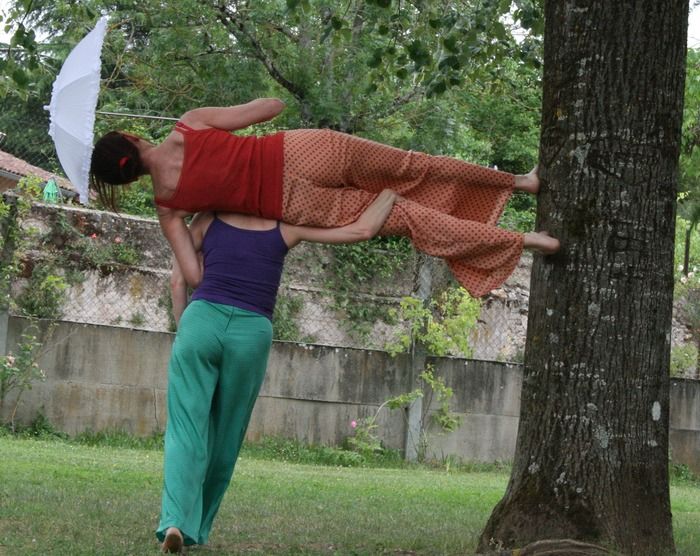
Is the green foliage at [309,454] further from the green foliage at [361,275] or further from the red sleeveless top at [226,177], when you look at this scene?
the red sleeveless top at [226,177]

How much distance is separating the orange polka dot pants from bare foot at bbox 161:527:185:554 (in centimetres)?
155

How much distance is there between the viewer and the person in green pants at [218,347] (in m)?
5.42

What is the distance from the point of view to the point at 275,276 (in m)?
5.66

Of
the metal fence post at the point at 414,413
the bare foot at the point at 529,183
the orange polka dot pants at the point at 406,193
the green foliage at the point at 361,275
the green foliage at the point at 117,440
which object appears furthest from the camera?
the green foliage at the point at 361,275

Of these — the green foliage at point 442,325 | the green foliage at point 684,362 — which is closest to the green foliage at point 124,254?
the green foliage at point 442,325

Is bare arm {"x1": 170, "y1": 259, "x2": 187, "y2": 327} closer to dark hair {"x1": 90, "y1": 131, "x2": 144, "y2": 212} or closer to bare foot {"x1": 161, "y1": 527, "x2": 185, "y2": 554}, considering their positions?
dark hair {"x1": 90, "y1": 131, "x2": 144, "y2": 212}

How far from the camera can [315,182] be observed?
5.66 m

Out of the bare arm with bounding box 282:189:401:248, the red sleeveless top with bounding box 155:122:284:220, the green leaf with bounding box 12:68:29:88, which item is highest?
the green leaf with bounding box 12:68:29:88

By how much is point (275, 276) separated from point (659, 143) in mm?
1939

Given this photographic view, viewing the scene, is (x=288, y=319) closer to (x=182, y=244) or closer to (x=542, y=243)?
(x=182, y=244)

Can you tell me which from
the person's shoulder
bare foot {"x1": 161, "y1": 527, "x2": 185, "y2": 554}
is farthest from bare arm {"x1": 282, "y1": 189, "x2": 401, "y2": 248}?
bare foot {"x1": 161, "y1": 527, "x2": 185, "y2": 554}

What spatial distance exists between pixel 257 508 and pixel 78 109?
2.91m

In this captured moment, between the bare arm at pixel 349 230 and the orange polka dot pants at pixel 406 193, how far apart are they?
33 mm

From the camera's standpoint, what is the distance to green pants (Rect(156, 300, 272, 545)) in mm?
5375
